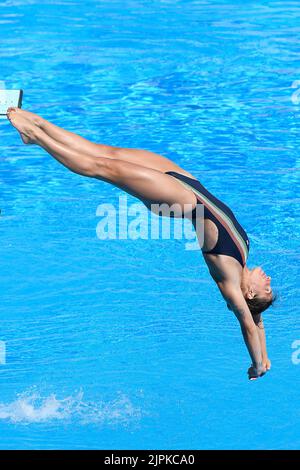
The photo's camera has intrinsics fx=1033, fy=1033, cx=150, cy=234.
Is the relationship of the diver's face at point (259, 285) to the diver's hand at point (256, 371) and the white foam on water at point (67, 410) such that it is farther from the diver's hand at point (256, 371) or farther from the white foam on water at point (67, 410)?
the white foam on water at point (67, 410)

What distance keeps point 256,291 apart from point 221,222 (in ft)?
1.69

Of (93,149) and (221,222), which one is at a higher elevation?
(93,149)

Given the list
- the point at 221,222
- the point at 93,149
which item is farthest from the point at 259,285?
the point at 93,149

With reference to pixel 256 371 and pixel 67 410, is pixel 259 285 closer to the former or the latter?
pixel 256 371

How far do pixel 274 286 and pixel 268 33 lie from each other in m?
4.81

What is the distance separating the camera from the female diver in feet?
21.6

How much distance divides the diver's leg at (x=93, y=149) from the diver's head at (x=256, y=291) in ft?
2.76

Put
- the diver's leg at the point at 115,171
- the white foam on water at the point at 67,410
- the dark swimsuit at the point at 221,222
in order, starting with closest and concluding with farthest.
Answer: the diver's leg at the point at 115,171
the dark swimsuit at the point at 221,222
the white foam on water at the point at 67,410

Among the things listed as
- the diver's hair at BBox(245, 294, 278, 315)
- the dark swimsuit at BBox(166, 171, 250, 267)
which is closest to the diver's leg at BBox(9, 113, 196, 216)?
the dark swimsuit at BBox(166, 171, 250, 267)

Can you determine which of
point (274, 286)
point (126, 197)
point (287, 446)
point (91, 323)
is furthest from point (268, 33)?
point (287, 446)

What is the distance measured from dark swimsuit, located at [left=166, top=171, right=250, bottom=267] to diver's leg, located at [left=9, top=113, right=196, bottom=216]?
17cm

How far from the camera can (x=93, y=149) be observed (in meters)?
6.71

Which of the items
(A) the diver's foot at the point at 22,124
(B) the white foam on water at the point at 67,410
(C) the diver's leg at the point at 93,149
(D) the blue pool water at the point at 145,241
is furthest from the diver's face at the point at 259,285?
(A) the diver's foot at the point at 22,124

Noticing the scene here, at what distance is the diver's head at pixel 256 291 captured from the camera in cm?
685
